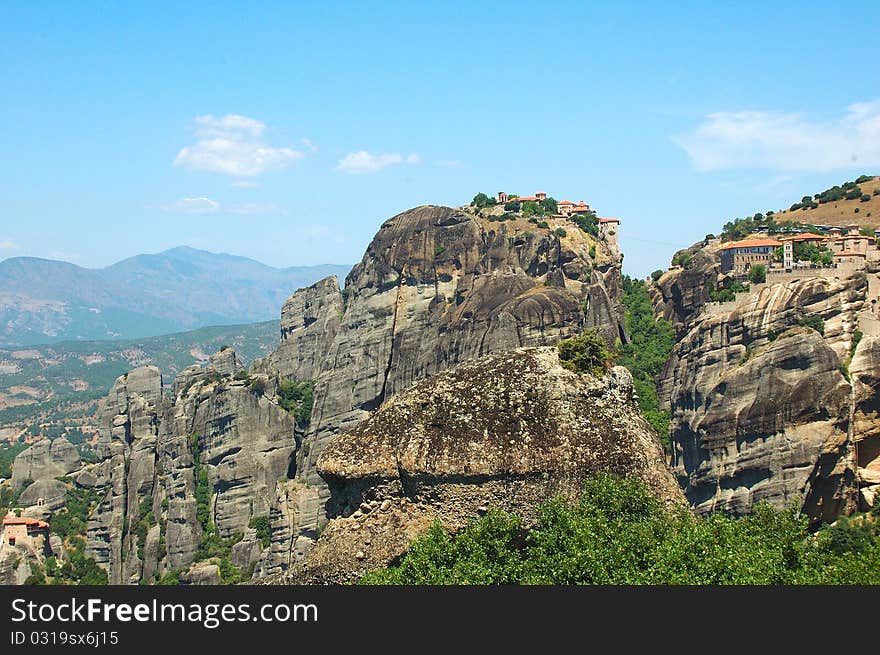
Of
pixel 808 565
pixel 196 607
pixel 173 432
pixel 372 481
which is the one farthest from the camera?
pixel 173 432

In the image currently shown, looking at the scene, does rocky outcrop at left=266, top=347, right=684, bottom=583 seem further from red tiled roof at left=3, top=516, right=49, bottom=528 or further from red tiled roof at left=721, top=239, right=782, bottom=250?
red tiled roof at left=3, top=516, right=49, bottom=528

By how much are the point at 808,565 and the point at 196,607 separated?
1183 centimetres

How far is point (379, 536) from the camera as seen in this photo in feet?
66.3

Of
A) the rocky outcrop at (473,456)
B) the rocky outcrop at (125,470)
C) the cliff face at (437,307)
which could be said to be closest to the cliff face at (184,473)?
the rocky outcrop at (125,470)

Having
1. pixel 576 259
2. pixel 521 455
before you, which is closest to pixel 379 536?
pixel 521 455

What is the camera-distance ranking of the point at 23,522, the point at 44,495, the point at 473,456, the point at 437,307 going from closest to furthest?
the point at 473,456 → the point at 23,522 → the point at 437,307 → the point at 44,495

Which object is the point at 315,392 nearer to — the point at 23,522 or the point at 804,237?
the point at 23,522

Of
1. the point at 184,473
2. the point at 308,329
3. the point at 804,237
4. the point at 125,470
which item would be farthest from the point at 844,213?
the point at 125,470

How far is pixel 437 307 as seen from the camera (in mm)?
86938

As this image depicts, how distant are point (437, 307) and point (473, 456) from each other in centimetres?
6685

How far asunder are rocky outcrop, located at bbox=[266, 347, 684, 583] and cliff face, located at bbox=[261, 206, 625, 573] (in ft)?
179

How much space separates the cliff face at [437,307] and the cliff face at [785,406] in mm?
17469

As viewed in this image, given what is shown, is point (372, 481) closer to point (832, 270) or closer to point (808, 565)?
point (808, 565)

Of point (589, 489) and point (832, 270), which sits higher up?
point (832, 270)
